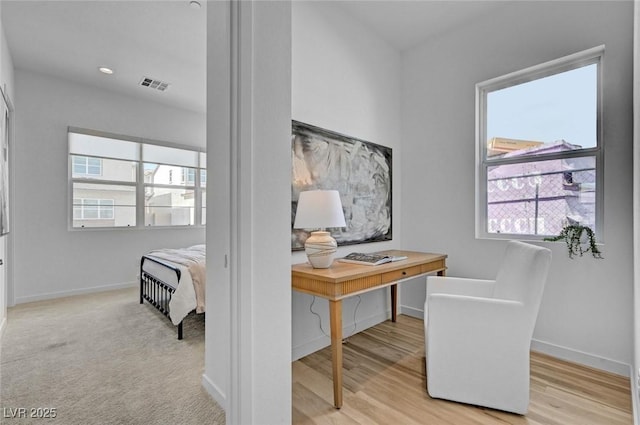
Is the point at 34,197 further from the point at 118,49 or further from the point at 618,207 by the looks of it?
the point at 618,207

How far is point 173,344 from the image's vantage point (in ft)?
8.36

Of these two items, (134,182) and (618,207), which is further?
(134,182)

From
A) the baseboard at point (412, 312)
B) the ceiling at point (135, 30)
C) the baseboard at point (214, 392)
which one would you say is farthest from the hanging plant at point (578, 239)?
the baseboard at point (214, 392)

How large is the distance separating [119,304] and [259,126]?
3.45 metres

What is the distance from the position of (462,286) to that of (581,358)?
101 cm

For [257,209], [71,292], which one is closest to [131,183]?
[71,292]

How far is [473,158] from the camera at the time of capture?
9.22ft

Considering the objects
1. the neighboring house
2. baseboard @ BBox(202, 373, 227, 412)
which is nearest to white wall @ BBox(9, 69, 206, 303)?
baseboard @ BBox(202, 373, 227, 412)

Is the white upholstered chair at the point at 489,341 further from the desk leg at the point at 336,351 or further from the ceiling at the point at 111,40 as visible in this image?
the ceiling at the point at 111,40

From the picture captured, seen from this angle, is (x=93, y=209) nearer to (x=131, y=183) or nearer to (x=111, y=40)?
(x=131, y=183)

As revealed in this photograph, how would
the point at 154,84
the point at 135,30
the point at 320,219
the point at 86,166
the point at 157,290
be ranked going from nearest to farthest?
the point at 320,219
the point at 135,30
the point at 157,290
the point at 154,84
the point at 86,166

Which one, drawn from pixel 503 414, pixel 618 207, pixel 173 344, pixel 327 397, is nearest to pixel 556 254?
pixel 618 207

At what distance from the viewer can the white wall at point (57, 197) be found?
12.2 feet

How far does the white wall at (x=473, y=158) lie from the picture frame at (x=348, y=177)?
0.38 metres
